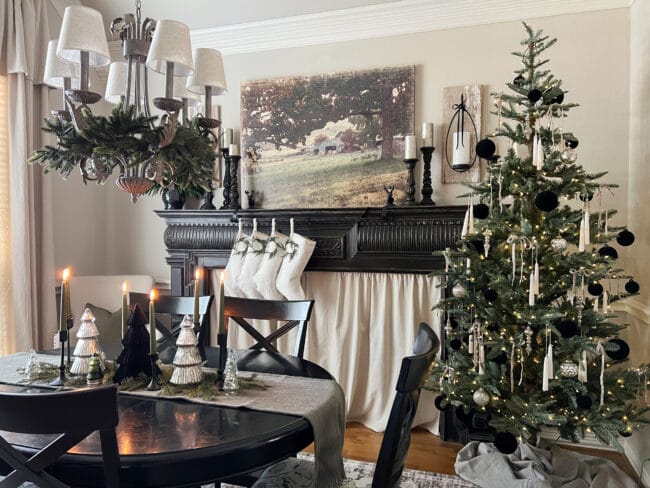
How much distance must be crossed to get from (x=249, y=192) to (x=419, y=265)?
51.4 inches

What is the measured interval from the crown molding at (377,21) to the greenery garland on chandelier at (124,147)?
1.94m

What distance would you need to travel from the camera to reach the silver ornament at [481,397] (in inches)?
89.0

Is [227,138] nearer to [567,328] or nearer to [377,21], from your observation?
[377,21]

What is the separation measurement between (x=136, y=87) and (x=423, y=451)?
240 centimetres

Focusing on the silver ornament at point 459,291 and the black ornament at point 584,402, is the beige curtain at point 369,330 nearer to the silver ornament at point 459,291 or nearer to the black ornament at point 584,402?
the silver ornament at point 459,291

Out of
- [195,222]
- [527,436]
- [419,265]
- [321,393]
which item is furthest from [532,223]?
[195,222]

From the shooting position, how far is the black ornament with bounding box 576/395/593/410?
6.80 ft

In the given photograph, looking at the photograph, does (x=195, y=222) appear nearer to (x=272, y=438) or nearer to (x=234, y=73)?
(x=234, y=73)

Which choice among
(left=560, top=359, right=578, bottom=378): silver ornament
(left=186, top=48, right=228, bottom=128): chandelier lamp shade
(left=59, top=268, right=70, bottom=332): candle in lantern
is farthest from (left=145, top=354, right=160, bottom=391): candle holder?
(left=560, top=359, right=578, bottom=378): silver ornament

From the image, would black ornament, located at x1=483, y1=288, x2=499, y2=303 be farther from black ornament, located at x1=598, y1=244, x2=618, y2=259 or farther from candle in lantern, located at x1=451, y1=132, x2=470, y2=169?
candle in lantern, located at x1=451, y1=132, x2=470, y2=169

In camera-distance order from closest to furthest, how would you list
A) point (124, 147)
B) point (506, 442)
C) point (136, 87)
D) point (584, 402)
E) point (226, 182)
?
1. point (124, 147)
2. point (136, 87)
3. point (584, 402)
4. point (506, 442)
5. point (226, 182)

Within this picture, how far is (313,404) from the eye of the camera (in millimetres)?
1416

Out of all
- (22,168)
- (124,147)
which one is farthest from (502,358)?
(22,168)

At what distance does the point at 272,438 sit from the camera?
1213 millimetres
